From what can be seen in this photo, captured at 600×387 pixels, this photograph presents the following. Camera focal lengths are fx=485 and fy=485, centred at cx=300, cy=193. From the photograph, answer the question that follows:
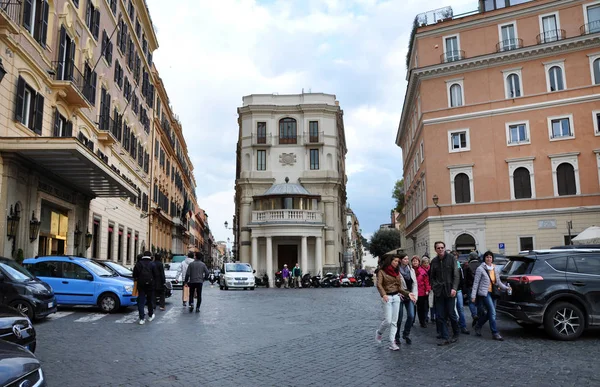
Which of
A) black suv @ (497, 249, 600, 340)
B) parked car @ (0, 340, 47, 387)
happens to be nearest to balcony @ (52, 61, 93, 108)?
parked car @ (0, 340, 47, 387)

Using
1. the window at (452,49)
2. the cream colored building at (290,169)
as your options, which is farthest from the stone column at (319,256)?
the window at (452,49)

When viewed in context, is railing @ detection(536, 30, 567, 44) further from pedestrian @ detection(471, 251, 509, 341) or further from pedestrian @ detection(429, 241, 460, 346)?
pedestrian @ detection(429, 241, 460, 346)

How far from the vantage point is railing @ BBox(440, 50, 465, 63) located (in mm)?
33400

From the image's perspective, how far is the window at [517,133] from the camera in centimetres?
3119

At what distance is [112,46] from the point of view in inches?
1085

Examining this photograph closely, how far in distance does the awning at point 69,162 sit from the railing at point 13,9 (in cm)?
398

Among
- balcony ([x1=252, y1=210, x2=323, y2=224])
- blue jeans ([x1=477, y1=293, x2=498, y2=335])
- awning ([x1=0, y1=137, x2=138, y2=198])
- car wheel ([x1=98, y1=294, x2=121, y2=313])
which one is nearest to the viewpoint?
blue jeans ([x1=477, y1=293, x2=498, y2=335])

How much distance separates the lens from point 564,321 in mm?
9711

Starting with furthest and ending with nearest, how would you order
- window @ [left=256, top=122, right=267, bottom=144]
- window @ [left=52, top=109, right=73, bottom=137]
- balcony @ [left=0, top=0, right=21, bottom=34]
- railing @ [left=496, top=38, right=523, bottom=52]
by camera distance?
window @ [left=256, top=122, right=267, bottom=144]
railing @ [left=496, top=38, right=523, bottom=52]
window @ [left=52, top=109, right=73, bottom=137]
balcony @ [left=0, top=0, right=21, bottom=34]

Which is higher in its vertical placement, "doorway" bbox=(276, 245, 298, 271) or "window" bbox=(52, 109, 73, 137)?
"window" bbox=(52, 109, 73, 137)

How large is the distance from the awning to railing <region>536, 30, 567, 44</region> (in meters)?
27.0

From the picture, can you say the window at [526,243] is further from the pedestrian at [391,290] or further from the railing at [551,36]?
the pedestrian at [391,290]

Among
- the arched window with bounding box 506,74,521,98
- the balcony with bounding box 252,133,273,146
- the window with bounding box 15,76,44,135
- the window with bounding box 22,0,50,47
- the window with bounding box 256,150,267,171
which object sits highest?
the balcony with bounding box 252,133,273,146

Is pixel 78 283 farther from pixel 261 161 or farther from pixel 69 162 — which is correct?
pixel 261 161
